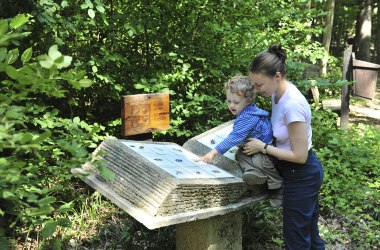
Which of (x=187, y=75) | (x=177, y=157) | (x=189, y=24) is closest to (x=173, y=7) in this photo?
(x=189, y=24)

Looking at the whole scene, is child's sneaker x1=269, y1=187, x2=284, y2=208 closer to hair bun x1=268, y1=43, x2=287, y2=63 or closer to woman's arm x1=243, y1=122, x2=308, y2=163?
woman's arm x1=243, y1=122, x2=308, y2=163

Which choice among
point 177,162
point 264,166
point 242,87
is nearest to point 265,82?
point 242,87

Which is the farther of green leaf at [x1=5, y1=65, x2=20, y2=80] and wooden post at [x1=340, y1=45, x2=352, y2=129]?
wooden post at [x1=340, y1=45, x2=352, y2=129]

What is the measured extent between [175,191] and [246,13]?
3.12 meters

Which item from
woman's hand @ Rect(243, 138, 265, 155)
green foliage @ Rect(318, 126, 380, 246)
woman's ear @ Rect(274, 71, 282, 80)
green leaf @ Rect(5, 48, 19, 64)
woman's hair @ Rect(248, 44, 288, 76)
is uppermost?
green leaf @ Rect(5, 48, 19, 64)

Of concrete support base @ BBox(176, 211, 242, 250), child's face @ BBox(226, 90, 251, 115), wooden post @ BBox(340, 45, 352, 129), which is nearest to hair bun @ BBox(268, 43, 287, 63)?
child's face @ BBox(226, 90, 251, 115)

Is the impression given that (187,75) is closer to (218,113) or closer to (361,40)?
(218,113)

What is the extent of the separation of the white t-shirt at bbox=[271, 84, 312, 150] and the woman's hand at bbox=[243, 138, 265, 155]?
113mm

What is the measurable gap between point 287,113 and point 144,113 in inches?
50.9

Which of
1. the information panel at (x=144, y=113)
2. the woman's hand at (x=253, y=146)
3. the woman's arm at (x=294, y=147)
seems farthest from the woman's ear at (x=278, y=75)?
the information panel at (x=144, y=113)

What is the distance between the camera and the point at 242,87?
271cm

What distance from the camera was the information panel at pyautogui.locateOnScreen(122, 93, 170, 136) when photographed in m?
3.28

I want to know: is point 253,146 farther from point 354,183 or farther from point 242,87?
point 354,183

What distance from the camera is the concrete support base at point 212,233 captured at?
287cm
